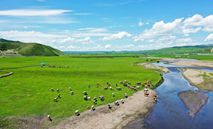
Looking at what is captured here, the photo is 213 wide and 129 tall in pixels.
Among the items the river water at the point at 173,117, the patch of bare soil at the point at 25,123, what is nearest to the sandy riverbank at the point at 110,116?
the river water at the point at 173,117

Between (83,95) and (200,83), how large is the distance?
3897 cm

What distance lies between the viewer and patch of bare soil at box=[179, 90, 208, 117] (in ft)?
156

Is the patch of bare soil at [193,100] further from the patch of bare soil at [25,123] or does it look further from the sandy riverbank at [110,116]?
the patch of bare soil at [25,123]

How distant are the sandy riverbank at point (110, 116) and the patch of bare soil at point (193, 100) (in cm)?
685

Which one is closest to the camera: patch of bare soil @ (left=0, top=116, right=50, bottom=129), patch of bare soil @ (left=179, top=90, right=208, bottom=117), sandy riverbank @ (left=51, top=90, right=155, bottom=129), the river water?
patch of bare soil @ (left=0, top=116, right=50, bottom=129)

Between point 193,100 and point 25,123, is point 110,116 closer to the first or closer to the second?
point 25,123

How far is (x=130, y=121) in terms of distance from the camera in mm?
39375

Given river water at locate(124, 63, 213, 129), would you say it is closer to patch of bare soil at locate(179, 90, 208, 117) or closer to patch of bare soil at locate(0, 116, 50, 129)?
patch of bare soil at locate(179, 90, 208, 117)

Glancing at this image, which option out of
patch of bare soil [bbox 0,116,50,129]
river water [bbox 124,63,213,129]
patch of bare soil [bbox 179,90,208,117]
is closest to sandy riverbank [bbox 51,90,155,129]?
river water [bbox 124,63,213,129]

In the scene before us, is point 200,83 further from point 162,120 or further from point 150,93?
point 162,120

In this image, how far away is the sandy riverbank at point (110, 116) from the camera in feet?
120

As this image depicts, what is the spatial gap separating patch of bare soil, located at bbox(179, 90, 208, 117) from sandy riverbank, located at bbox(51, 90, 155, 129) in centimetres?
685

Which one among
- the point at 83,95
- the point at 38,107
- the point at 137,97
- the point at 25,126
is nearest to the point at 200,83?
the point at 137,97

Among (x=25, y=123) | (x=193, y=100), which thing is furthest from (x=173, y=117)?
(x=25, y=123)
